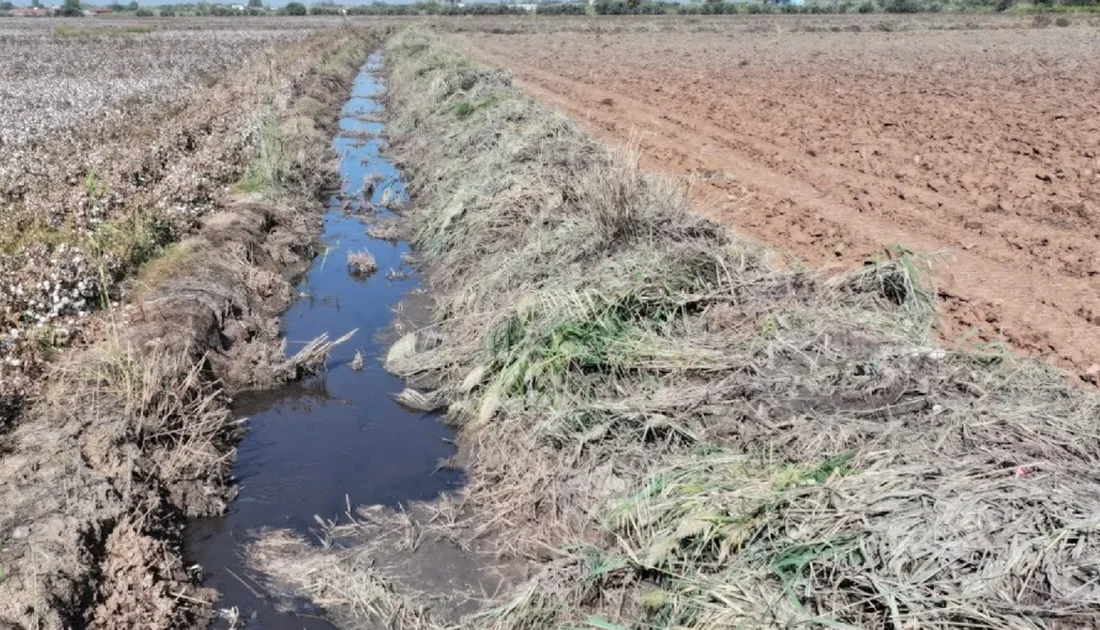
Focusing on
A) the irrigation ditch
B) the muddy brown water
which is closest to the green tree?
the muddy brown water

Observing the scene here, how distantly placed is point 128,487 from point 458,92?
1239 cm

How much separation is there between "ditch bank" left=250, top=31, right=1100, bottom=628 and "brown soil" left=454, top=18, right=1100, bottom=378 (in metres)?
1.81

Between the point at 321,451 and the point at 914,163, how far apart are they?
9020 mm

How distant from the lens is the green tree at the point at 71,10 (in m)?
81.2

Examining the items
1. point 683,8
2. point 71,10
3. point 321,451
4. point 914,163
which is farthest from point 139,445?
point 71,10

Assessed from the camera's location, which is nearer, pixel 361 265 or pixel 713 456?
pixel 713 456

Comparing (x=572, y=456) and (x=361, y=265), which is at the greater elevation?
(x=572, y=456)

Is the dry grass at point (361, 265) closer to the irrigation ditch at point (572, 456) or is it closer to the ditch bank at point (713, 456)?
the irrigation ditch at point (572, 456)

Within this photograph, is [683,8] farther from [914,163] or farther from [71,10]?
[914,163]

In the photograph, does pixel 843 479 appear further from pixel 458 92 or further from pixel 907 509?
pixel 458 92

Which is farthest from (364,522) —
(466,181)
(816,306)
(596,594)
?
(466,181)

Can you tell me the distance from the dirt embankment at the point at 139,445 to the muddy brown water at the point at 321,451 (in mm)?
170

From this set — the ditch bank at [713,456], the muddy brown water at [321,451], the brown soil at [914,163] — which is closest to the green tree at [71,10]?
the brown soil at [914,163]

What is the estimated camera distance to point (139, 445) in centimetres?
512
